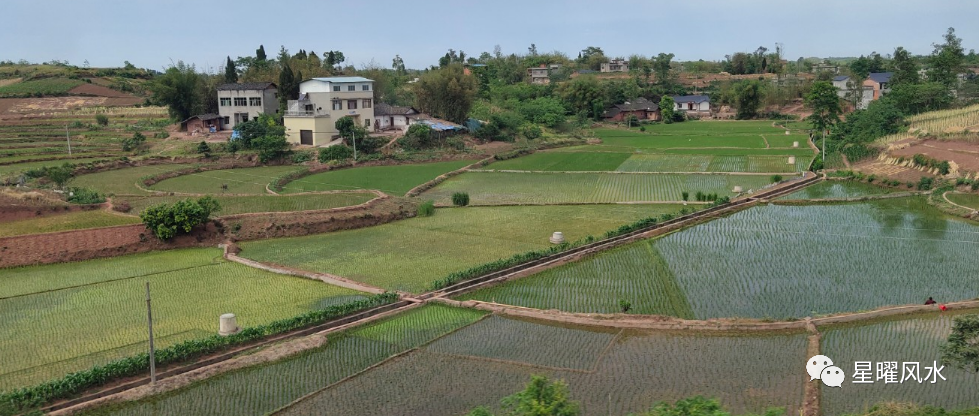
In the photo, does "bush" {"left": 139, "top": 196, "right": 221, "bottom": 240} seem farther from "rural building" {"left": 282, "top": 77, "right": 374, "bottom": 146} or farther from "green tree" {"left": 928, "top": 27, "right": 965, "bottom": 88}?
"green tree" {"left": 928, "top": 27, "right": 965, "bottom": 88}

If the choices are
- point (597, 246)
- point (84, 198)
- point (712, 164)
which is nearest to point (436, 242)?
point (597, 246)

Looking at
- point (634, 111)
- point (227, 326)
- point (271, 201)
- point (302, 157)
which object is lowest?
point (227, 326)

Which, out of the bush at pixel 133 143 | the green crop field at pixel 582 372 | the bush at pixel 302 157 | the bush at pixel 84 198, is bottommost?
the green crop field at pixel 582 372

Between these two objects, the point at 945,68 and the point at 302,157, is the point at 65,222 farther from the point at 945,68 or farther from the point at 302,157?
the point at 945,68

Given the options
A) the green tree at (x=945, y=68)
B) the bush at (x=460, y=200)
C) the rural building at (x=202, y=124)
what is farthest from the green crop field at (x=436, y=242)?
the green tree at (x=945, y=68)

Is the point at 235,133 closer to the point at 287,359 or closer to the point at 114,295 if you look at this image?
the point at 114,295

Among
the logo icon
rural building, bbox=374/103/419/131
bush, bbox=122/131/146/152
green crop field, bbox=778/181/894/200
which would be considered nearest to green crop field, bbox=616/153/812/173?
green crop field, bbox=778/181/894/200

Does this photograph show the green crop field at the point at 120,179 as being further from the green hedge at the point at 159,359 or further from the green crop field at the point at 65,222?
the green hedge at the point at 159,359
